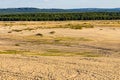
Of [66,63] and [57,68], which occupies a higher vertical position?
[57,68]

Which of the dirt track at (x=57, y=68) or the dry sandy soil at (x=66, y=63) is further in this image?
the dry sandy soil at (x=66, y=63)

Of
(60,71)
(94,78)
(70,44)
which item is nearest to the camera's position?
(94,78)

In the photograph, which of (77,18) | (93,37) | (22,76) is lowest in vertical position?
(77,18)

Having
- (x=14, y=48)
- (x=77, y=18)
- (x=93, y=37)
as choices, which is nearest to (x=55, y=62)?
(x=14, y=48)

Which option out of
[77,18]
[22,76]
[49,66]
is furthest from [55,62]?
[77,18]

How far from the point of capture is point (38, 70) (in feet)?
69.4

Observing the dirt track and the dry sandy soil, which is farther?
the dry sandy soil

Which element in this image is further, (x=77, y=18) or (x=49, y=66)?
(x=77, y=18)

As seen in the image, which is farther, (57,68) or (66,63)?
(66,63)

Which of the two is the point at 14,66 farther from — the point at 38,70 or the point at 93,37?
the point at 93,37

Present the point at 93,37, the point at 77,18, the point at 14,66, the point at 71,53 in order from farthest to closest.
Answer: the point at 77,18 < the point at 93,37 < the point at 71,53 < the point at 14,66

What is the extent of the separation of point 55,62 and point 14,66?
298 cm

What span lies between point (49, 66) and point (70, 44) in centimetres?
1370

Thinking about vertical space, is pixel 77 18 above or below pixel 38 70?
below
